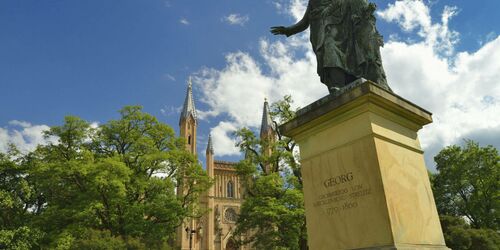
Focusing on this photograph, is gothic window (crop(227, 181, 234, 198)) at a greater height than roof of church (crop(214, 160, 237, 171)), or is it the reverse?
roof of church (crop(214, 160, 237, 171))

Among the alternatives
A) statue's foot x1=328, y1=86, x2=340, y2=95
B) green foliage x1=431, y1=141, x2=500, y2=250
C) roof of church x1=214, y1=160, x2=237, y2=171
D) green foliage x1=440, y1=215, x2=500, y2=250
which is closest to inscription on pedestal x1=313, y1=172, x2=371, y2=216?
statue's foot x1=328, y1=86, x2=340, y2=95

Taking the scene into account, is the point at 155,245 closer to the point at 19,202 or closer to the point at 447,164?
the point at 19,202

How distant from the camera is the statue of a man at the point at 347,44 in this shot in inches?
180

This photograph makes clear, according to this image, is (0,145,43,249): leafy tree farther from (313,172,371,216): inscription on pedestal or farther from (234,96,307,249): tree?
(313,172,371,216): inscription on pedestal

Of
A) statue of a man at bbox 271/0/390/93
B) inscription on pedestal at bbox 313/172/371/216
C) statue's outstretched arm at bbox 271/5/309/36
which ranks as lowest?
inscription on pedestal at bbox 313/172/371/216

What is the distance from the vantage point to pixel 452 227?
2314 cm

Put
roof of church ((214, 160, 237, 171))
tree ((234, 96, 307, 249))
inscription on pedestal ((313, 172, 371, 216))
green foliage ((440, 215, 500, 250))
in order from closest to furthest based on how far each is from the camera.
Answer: inscription on pedestal ((313, 172, 371, 216)) → tree ((234, 96, 307, 249)) → green foliage ((440, 215, 500, 250)) → roof of church ((214, 160, 237, 171))

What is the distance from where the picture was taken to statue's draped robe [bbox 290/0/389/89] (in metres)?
4.57

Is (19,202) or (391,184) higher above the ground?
(19,202)

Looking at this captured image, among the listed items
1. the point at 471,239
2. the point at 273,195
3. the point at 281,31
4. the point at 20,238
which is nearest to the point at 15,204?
the point at 20,238

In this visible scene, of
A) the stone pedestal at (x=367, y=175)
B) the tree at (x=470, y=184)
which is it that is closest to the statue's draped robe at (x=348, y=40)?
the stone pedestal at (x=367, y=175)

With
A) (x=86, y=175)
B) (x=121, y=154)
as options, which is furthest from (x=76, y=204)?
(x=121, y=154)

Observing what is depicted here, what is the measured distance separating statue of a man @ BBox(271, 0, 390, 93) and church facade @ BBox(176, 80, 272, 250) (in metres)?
47.9

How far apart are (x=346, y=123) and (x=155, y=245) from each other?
17.6 meters
